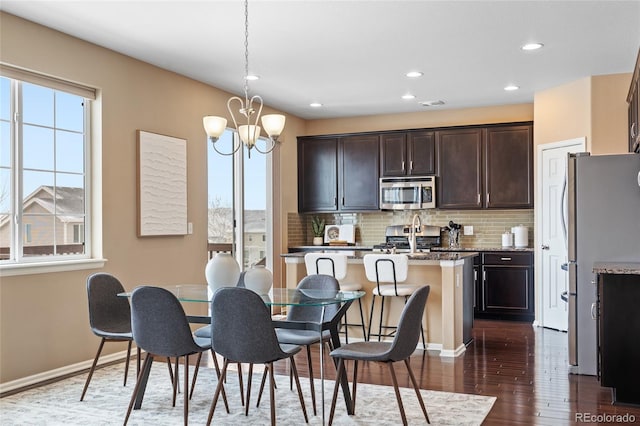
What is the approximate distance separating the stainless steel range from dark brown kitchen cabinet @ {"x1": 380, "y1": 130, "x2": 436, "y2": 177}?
747 mm

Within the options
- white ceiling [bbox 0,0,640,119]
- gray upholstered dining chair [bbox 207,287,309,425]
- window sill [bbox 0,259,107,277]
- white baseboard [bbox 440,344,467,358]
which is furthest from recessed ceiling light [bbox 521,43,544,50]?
window sill [bbox 0,259,107,277]

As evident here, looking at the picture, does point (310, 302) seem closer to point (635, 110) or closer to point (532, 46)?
point (532, 46)

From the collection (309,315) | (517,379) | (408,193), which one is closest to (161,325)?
(309,315)

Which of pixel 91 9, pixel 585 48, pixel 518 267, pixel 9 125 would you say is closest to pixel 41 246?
pixel 9 125

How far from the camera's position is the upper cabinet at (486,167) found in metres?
7.71

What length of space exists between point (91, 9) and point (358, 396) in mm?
3253

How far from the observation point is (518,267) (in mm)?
7453

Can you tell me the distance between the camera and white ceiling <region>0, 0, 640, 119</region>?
4391 mm

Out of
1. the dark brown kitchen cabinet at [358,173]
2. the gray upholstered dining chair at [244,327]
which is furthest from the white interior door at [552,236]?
the gray upholstered dining chair at [244,327]

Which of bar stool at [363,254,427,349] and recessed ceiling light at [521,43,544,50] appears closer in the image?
recessed ceiling light at [521,43,544,50]

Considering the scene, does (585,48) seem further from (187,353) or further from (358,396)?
(187,353)

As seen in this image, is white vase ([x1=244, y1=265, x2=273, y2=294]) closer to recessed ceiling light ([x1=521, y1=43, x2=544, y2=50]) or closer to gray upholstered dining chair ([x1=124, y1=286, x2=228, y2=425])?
gray upholstered dining chair ([x1=124, y1=286, x2=228, y2=425])

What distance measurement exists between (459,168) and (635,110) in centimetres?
284

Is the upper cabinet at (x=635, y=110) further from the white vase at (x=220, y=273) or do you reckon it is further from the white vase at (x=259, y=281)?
the white vase at (x=220, y=273)
